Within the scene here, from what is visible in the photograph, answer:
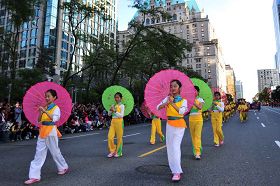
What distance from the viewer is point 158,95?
5.68 metres

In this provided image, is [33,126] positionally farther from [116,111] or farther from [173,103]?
[173,103]

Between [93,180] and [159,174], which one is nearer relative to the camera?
[93,180]

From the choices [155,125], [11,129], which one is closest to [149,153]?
[155,125]

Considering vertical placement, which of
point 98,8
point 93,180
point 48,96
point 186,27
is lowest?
point 93,180

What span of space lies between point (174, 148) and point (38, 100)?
117 inches

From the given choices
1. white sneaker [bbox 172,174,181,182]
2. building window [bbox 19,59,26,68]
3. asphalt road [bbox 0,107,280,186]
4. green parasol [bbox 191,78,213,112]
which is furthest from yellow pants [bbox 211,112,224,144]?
building window [bbox 19,59,26,68]

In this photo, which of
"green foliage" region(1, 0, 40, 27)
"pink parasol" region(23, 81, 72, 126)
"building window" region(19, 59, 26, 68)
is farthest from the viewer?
"building window" region(19, 59, 26, 68)

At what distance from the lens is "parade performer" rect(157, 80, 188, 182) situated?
5.09 m

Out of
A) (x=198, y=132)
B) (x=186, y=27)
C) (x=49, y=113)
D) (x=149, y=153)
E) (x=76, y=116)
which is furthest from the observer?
(x=186, y=27)

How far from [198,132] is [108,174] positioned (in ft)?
9.60

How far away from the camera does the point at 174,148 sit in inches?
201

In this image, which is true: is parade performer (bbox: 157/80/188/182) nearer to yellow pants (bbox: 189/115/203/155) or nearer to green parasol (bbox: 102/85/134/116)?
yellow pants (bbox: 189/115/203/155)

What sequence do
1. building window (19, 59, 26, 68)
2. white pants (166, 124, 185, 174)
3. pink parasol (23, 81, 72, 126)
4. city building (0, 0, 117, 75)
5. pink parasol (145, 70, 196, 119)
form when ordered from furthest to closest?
building window (19, 59, 26, 68) → city building (0, 0, 117, 75) → pink parasol (23, 81, 72, 126) → pink parasol (145, 70, 196, 119) → white pants (166, 124, 185, 174)

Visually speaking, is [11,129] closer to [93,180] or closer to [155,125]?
[155,125]
